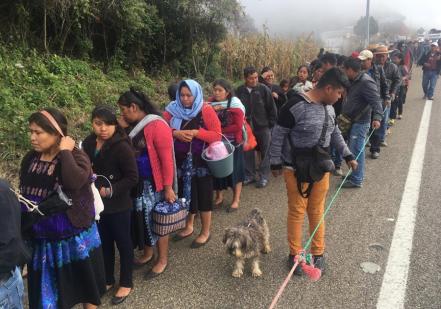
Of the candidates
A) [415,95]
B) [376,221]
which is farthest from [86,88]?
[415,95]

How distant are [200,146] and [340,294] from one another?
1.93 m

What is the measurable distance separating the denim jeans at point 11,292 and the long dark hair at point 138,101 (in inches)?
64.7

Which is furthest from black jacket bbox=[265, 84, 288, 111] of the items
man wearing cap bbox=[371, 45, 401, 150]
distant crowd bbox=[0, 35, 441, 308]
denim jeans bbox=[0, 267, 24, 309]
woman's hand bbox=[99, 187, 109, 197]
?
denim jeans bbox=[0, 267, 24, 309]

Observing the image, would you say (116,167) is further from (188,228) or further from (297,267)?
(297,267)

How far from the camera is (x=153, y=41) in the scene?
1005 centimetres

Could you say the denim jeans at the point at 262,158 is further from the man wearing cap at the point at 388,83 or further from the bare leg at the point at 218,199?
the man wearing cap at the point at 388,83

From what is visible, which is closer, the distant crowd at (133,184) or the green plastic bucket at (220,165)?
the distant crowd at (133,184)

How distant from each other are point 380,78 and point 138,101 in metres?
4.89

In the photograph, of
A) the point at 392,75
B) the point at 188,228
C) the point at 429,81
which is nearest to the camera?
the point at 188,228

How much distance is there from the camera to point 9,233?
197 cm

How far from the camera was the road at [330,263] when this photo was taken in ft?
10.8

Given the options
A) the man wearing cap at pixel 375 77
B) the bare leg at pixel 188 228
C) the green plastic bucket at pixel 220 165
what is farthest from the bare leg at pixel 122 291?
the man wearing cap at pixel 375 77

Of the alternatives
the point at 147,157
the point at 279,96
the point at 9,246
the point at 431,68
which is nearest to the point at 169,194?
the point at 147,157

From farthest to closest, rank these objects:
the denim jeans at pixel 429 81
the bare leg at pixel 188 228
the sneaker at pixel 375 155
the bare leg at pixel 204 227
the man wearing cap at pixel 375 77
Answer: the denim jeans at pixel 429 81 < the sneaker at pixel 375 155 < the man wearing cap at pixel 375 77 < the bare leg at pixel 188 228 < the bare leg at pixel 204 227
